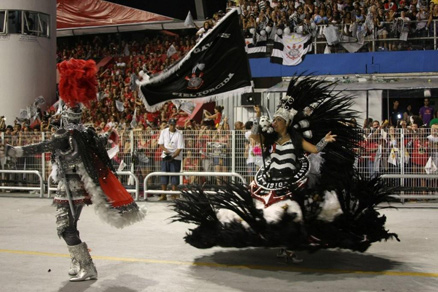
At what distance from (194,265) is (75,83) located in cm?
261

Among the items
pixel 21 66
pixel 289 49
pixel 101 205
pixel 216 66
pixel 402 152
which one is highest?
pixel 289 49

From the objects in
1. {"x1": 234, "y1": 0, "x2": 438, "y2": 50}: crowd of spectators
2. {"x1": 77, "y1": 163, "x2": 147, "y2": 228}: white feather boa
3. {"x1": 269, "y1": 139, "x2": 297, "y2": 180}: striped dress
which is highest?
{"x1": 234, "y1": 0, "x2": 438, "y2": 50}: crowd of spectators

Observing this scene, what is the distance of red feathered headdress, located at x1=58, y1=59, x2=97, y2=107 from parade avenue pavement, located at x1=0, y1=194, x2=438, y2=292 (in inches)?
79.6

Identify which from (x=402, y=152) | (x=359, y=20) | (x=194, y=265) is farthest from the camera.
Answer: (x=359, y=20)

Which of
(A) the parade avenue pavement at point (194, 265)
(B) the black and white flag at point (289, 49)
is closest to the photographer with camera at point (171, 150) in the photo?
(A) the parade avenue pavement at point (194, 265)

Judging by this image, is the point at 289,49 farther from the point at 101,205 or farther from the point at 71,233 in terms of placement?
the point at 71,233

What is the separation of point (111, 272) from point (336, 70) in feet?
43.0

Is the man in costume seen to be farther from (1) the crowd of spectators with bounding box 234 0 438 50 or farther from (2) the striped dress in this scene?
(1) the crowd of spectators with bounding box 234 0 438 50

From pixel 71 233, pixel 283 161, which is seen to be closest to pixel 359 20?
pixel 283 161

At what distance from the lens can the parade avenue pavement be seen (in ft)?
20.5

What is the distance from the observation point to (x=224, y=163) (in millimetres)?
13445

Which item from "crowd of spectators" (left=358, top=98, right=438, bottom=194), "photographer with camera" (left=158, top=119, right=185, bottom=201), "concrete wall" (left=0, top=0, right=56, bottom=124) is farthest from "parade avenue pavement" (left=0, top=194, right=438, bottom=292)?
"concrete wall" (left=0, top=0, right=56, bottom=124)

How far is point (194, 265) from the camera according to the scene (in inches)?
282

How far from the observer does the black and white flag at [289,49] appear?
708 inches
